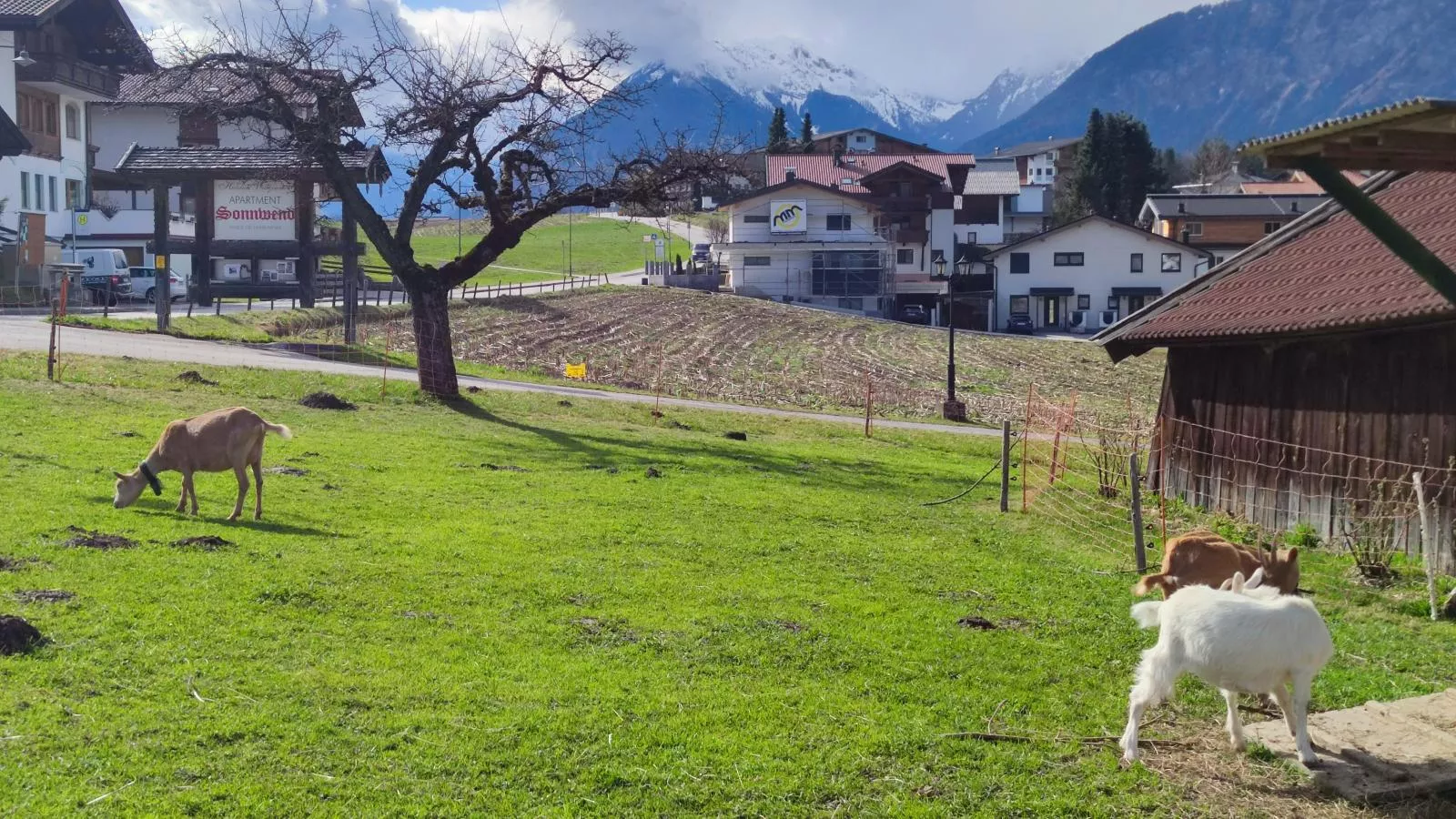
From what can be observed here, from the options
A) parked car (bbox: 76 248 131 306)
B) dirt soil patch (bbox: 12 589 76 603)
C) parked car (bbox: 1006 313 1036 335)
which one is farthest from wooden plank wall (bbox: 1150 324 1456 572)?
Answer: parked car (bbox: 1006 313 1036 335)

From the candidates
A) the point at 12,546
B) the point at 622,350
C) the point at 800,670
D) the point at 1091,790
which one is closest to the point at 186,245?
the point at 622,350

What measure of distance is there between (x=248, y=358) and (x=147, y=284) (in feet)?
90.5

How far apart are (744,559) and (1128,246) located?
77.9m

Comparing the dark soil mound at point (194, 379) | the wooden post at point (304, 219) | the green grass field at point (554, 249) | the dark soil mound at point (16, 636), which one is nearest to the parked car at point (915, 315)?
A: the green grass field at point (554, 249)

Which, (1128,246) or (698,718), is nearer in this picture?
(698,718)

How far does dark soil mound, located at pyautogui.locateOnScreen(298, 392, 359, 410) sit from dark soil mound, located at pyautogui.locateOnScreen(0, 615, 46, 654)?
16882 millimetres

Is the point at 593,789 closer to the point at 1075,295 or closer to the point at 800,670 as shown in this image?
the point at 800,670

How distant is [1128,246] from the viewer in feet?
284

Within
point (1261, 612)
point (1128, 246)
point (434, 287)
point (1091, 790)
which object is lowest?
point (1091, 790)

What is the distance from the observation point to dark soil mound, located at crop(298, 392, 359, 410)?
2605 centimetres

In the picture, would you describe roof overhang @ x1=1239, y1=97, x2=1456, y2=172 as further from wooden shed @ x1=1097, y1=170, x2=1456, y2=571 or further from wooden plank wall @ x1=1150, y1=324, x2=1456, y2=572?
wooden plank wall @ x1=1150, y1=324, x2=1456, y2=572

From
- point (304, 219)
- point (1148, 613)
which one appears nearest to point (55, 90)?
point (304, 219)

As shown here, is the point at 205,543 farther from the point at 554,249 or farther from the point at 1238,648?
the point at 554,249

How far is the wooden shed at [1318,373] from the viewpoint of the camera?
16.2 meters
